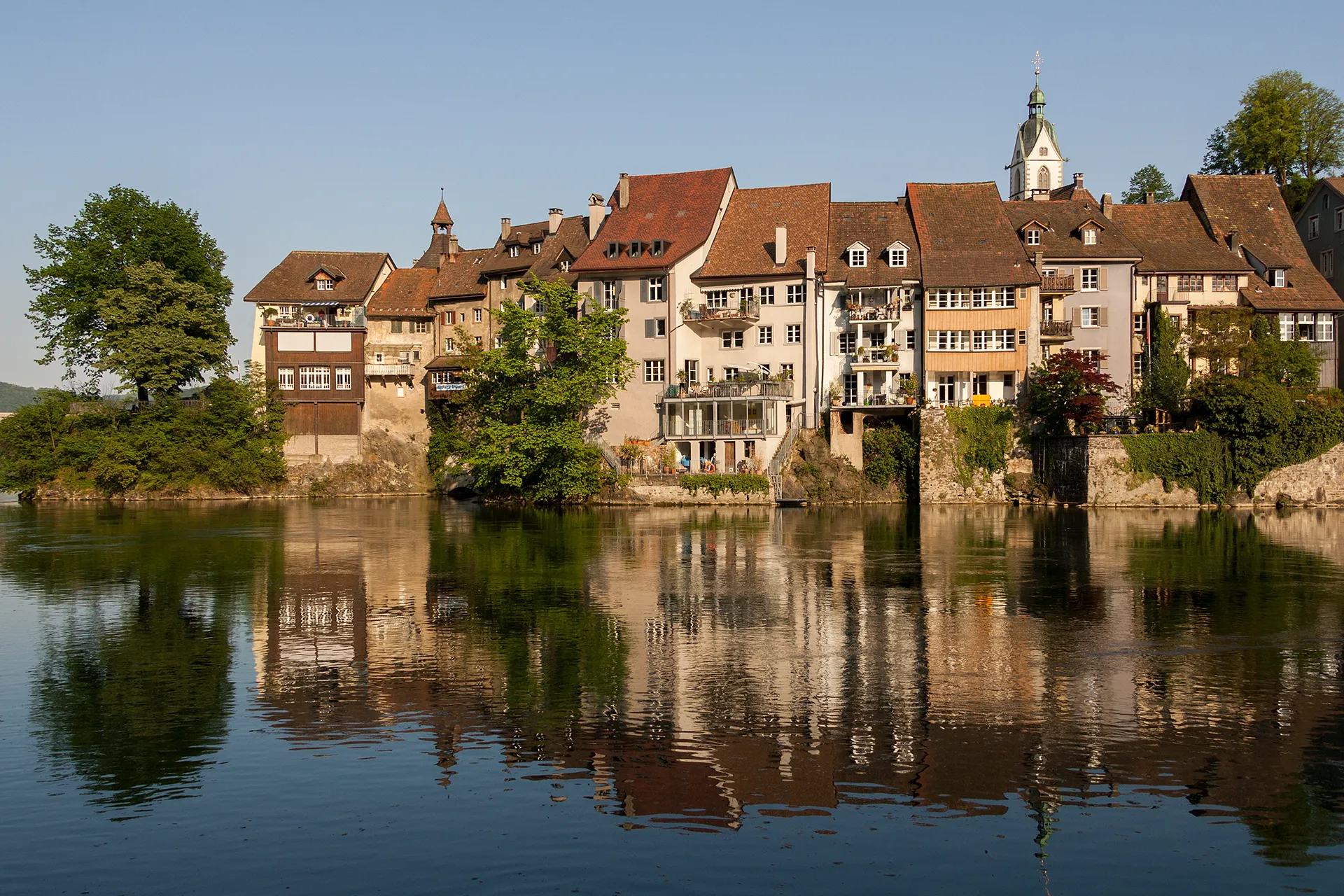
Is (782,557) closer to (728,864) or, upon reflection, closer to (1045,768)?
(1045,768)

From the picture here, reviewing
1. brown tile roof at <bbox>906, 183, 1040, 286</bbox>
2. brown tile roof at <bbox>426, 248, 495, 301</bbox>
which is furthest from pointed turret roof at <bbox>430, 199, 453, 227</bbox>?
brown tile roof at <bbox>906, 183, 1040, 286</bbox>

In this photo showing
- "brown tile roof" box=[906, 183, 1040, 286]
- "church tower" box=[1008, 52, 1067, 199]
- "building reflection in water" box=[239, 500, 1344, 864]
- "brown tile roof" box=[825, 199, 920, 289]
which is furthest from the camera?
"church tower" box=[1008, 52, 1067, 199]

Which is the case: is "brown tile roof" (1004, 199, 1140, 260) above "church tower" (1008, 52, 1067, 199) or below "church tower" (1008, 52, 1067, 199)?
below

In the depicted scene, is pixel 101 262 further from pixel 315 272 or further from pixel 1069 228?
pixel 1069 228

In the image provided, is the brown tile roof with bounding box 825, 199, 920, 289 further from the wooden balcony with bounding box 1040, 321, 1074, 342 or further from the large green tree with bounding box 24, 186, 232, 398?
the large green tree with bounding box 24, 186, 232, 398

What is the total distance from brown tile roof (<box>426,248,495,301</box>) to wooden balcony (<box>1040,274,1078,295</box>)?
3650cm

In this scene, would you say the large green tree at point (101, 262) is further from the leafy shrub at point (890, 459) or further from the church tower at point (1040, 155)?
the church tower at point (1040, 155)

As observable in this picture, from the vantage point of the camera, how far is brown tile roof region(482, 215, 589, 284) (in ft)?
251

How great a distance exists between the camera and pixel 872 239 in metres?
70.7

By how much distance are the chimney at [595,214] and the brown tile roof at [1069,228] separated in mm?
24935

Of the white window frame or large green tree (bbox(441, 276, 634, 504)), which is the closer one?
large green tree (bbox(441, 276, 634, 504))

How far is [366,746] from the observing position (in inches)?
729

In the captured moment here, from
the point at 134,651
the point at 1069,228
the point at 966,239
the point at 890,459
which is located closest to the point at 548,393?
the point at 890,459

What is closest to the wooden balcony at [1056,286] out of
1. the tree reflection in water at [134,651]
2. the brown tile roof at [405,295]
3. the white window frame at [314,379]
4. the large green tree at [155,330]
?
the brown tile roof at [405,295]
